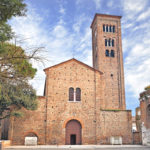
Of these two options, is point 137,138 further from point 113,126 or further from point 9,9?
point 9,9

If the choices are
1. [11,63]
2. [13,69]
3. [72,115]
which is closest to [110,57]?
[72,115]

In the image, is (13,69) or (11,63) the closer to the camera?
(11,63)

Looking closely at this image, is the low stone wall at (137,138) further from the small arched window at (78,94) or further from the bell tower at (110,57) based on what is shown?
the small arched window at (78,94)

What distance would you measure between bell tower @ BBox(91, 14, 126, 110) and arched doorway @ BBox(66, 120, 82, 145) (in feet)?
25.1

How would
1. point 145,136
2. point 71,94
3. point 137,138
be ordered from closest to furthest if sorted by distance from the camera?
point 145,136
point 137,138
point 71,94

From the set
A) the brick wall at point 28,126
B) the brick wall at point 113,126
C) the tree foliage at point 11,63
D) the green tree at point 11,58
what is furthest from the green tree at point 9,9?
the brick wall at point 113,126

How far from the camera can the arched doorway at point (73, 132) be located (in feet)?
68.9

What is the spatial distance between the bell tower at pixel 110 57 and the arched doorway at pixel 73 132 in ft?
25.1

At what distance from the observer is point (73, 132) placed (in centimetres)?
2116

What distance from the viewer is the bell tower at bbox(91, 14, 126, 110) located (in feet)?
94.0

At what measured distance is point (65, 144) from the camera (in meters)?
20.7

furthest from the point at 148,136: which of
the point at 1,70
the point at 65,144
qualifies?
the point at 1,70

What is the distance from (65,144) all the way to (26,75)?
45.8ft

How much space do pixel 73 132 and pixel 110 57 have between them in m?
14.3
